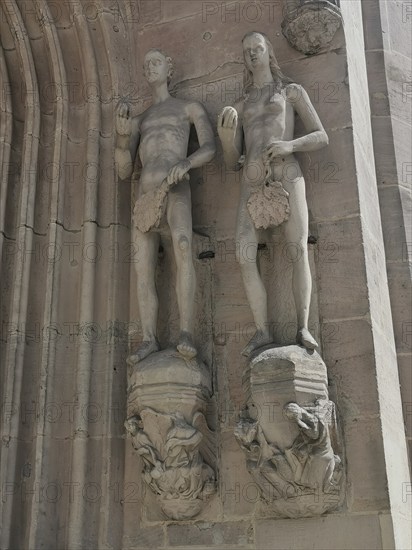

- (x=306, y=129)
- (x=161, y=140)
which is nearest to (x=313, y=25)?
(x=306, y=129)

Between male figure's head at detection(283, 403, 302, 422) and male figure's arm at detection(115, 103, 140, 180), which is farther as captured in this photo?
male figure's arm at detection(115, 103, 140, 180)

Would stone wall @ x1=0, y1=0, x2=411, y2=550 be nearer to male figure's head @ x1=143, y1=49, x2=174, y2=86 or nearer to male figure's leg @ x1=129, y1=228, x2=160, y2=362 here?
male figure's leg @ x1=129, y1=228, x2=160, y2=362

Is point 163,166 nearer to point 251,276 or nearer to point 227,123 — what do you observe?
point 227,123

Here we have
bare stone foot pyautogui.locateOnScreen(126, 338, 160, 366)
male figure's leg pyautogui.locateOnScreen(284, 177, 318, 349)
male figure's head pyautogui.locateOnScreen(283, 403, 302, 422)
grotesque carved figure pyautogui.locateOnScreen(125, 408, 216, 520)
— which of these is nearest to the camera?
male figure's head pyautogui.locateOnScreen(283, 403, 302, 422)

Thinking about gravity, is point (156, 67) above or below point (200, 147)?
above

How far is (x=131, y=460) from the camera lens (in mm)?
4633

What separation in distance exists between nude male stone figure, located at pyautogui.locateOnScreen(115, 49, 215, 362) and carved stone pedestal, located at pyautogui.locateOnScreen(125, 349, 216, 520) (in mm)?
156

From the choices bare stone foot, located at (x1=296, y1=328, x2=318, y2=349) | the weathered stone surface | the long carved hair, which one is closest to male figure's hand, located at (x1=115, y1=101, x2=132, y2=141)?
the long carved hair

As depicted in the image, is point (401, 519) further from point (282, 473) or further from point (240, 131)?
point (240, 131)

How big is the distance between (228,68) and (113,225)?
136 centimetres

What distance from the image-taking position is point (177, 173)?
4723mm

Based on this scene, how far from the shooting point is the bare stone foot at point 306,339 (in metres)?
4.28

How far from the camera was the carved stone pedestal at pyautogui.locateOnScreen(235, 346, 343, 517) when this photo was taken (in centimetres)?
403

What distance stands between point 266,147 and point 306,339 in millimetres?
1203
